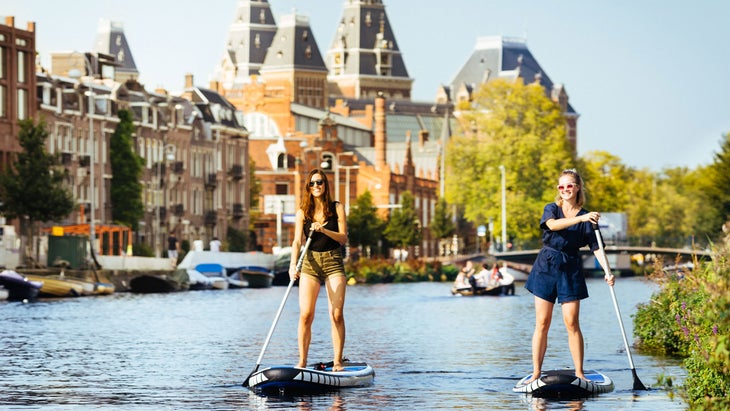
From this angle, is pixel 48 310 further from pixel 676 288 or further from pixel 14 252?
pixel 676 288

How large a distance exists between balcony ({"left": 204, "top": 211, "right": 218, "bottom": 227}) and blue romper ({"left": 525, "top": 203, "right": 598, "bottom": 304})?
10623 cm

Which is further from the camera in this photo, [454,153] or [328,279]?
[454,153]

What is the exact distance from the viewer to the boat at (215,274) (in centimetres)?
9272

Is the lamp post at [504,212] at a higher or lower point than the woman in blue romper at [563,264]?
higher

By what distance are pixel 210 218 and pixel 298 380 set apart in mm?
105730

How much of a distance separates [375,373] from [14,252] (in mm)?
51777

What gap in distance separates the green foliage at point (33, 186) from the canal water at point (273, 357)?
22.5 metres

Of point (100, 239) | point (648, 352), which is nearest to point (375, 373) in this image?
point (648, 352)

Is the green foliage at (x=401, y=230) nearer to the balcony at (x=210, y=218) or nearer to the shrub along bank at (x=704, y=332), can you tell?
the balcony at (x=210, y=218)

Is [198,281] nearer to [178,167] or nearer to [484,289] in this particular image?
[484,289]

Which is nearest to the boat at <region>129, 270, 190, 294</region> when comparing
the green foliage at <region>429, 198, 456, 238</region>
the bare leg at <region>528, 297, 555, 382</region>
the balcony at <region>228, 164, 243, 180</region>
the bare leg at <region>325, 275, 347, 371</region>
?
the balcony at <region>228, 164, 243, 180</region>

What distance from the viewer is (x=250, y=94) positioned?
179875mm

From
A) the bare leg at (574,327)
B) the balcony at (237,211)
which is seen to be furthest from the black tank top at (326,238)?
the balcony at (237,211)

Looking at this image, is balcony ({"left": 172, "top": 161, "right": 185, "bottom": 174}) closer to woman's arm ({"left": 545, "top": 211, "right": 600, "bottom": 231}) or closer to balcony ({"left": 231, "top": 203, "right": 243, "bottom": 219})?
balcony ({"left": 231, "top": 203, "right": 243, "bottom": 219})
